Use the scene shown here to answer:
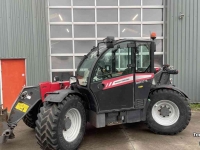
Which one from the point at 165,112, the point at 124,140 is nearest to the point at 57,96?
the point at 124,140

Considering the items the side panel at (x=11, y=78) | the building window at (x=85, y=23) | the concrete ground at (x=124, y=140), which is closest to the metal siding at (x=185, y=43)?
the building window at (x=85, y=23)

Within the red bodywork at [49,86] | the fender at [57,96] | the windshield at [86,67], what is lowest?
the fender at [57,96]

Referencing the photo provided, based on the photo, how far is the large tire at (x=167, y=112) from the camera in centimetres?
482

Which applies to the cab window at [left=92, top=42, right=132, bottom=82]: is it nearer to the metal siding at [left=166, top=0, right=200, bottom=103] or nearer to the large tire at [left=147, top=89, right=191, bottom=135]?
the large tire at [left=147, top=89, right=191, bottom=135]

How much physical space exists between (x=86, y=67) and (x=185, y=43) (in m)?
5.46

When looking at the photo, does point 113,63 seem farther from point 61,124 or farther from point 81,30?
point 81,30

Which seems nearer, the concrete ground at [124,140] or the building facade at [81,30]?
the concrete ground at [124,140]

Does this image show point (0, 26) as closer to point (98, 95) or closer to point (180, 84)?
point (98, 95)

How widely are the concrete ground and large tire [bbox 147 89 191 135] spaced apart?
20 centimetres

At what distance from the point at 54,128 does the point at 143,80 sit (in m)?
2.30

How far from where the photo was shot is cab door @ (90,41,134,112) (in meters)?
4.22

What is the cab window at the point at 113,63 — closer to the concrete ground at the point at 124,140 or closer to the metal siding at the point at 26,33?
the concrete ground at the point at 124,140

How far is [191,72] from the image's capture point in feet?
27.1

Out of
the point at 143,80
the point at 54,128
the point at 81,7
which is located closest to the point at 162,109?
the point at 143,80
